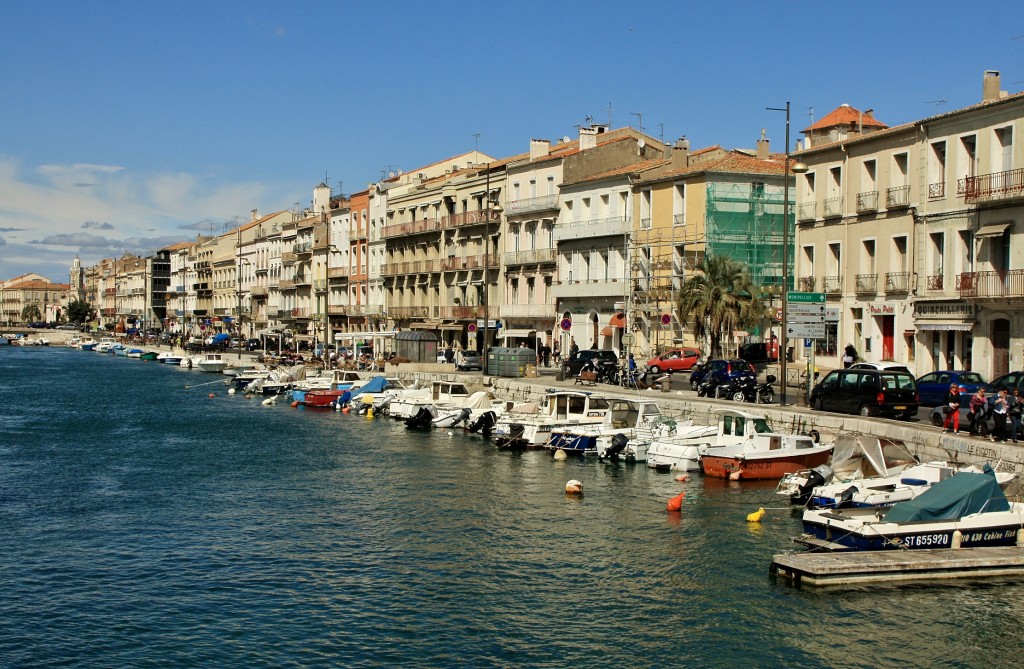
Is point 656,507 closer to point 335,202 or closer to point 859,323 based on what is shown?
point 859,323

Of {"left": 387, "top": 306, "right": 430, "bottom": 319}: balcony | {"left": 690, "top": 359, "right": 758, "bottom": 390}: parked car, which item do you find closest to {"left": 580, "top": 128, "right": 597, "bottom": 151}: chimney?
{"left": 387, "top": 306, "right": 430, "bottom": 319}: balcony

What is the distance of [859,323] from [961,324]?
6.28 metres

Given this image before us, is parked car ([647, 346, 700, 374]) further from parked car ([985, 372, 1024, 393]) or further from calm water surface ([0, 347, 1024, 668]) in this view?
parked car ([985, 372, 1024, 393])

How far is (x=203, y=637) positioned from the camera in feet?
62.0

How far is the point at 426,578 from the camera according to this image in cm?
2256

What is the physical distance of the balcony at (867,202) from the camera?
48.1 m

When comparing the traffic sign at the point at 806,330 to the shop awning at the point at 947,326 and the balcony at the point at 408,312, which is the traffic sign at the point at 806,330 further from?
the balcony at the point at 408,312

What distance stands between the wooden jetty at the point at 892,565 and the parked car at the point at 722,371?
22.1 m

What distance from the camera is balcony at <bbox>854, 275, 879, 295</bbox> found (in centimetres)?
4825

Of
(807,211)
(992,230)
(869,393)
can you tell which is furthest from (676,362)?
(869,393)

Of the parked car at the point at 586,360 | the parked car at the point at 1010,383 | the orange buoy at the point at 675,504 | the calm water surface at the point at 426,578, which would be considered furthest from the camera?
the parked car at the point at 586,360

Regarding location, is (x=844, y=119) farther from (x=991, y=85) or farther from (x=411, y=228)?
(x=411, y=228)

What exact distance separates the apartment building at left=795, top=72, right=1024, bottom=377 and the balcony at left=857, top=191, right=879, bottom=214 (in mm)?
53

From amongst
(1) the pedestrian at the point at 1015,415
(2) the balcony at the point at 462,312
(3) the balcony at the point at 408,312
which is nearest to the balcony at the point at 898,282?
(1) the pedestrian at the point at 1015,415
